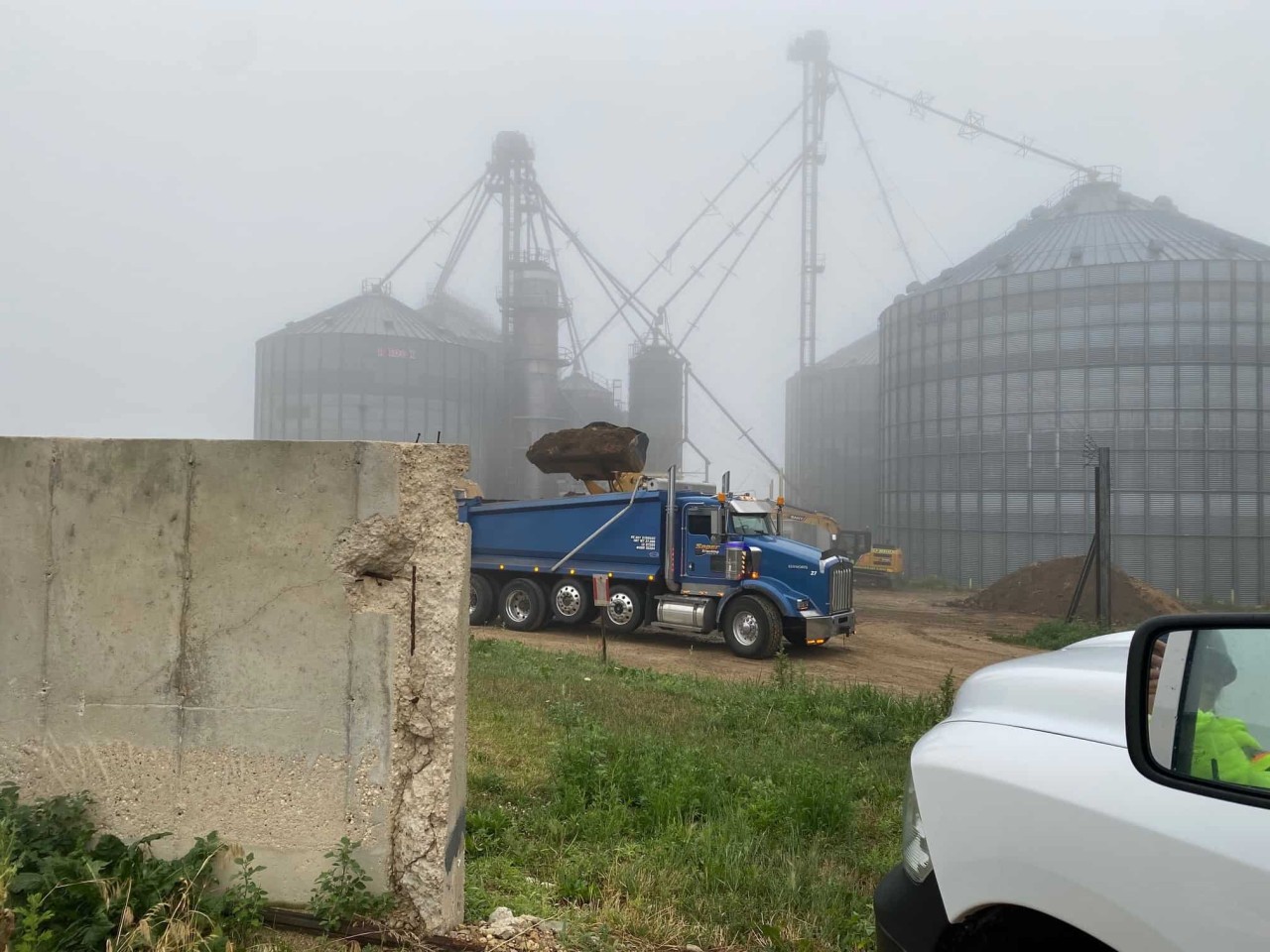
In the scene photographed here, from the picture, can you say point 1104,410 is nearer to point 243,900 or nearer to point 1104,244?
point 1104,244

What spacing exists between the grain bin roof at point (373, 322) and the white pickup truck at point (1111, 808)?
44.0 m

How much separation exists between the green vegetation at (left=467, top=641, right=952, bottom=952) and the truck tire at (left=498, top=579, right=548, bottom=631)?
858cm

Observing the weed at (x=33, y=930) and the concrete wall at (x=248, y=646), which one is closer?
the weed at (x=33, y=930)

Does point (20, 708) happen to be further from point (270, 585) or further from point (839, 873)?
point (839, 873)

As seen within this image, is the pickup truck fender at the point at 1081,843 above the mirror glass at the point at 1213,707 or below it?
below

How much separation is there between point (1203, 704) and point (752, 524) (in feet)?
44.1

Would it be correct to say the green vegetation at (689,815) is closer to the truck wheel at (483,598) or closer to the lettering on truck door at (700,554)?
the lettering on truck door at (700,554)

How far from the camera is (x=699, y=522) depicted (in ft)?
50.0

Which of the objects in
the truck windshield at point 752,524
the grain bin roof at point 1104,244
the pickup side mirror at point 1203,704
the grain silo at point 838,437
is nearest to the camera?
the pickup side mirror at point 1203,704

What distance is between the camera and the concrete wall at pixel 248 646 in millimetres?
3451

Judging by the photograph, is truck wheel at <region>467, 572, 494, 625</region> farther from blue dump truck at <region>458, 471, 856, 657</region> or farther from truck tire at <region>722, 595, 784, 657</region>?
truck tire at <region>722, 595, 784, 657</region>

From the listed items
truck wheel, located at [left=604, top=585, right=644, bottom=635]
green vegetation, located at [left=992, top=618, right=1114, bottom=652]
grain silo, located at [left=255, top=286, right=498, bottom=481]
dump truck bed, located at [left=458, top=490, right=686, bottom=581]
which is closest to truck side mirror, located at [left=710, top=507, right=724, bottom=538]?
dump truck bed, located at [left=458, top=490, right=686, bottom=581]

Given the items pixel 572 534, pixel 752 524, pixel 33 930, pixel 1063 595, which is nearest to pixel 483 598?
pixel 572 534

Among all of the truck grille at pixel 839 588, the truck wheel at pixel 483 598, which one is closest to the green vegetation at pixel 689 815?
the truck grille at pixel 839 588
